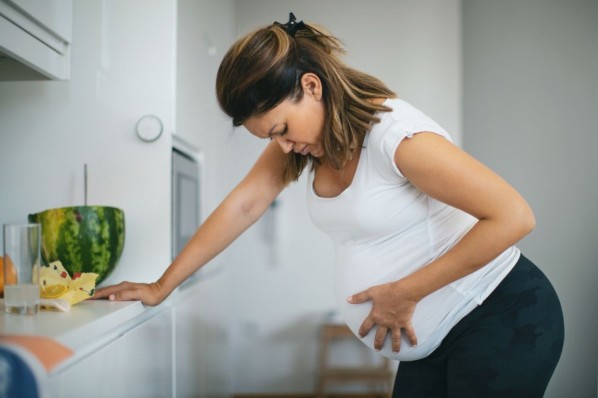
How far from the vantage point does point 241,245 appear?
346 cm

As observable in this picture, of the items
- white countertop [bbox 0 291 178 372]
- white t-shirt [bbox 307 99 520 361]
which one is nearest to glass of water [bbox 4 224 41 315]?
white countertop [bbox 0 291 178 372]

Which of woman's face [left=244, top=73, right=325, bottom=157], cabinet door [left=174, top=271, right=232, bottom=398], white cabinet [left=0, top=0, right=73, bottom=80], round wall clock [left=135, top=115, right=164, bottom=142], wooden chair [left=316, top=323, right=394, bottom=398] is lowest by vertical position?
wooden chair [left=316, top=323, right=394, bottom=398]

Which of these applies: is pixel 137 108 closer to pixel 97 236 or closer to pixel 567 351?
pixel 97 236

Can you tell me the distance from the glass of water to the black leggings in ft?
2.31

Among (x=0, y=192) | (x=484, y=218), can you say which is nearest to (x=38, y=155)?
(x=0, y=192)

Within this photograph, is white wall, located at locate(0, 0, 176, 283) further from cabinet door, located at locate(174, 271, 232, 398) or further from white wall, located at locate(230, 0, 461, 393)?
white wall, located at locate(230, 0, 461, 393)

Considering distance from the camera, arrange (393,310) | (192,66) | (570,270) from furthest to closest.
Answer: (570,270) < (192,66) < (393,310)

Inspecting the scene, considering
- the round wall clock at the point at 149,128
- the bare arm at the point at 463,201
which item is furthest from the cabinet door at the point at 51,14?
the bare arm at the point at 463,201

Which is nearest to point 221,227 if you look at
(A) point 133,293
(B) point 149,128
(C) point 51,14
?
(A) point 133,293

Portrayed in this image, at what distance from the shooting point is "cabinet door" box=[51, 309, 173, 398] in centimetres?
85

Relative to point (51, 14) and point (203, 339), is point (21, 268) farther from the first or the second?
point (203, 339)

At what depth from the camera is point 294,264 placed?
346 centimetres

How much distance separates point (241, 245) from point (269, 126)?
2.49 m

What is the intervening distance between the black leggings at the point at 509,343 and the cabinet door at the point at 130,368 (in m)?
0.58
